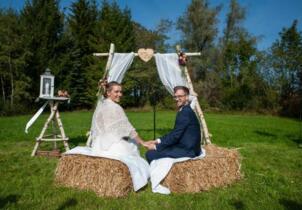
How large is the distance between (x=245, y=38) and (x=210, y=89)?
580 cm

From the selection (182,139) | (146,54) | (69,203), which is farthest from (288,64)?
(69,203)

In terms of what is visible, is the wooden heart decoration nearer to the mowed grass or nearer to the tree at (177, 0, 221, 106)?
the mowed grass

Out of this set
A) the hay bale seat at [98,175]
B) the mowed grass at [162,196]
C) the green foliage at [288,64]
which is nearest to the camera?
the mowed grass at [162,196]

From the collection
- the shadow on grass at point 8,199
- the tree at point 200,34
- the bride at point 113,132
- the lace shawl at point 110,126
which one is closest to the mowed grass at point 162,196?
the shadow on grass at point 8,199

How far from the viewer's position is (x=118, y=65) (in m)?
7.45

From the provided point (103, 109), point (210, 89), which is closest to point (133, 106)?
point (210, 89)

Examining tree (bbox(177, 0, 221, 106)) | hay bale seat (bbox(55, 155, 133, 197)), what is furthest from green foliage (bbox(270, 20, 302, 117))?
hay bale seat (bbox(55, 155, 133, 197))

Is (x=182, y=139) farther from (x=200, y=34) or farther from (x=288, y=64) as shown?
(x=200, y=34)

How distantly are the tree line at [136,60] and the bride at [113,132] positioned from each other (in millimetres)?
16869

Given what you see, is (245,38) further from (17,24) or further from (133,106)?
(17,24)

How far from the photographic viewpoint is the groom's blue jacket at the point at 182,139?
193 inches

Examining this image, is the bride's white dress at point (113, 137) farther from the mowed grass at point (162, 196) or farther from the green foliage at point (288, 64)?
the green foliage at point (288, 64)

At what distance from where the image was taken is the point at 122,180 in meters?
4.41

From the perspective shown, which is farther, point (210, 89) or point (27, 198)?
point (210, 89)
